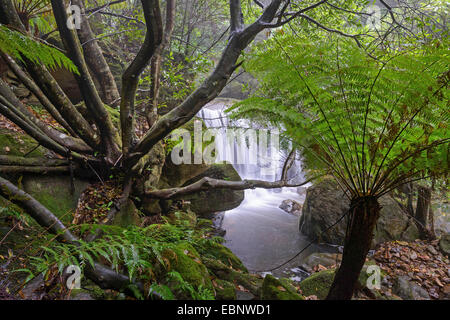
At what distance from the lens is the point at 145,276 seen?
1348 mm

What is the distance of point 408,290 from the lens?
274 cm

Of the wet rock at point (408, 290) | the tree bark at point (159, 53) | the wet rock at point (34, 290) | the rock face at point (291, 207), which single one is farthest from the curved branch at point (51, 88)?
the rock face at point (291, 207)

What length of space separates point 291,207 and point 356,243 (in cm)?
572

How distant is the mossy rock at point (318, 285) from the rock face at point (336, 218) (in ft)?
6.41

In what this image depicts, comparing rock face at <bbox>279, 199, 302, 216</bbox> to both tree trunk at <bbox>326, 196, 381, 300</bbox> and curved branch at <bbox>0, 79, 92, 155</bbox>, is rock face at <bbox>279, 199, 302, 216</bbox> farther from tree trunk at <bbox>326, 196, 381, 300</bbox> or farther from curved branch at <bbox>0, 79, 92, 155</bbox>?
curved branch at <bbox>0, 79, 92, 155</bbox>

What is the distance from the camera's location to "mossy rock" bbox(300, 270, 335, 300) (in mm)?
2396

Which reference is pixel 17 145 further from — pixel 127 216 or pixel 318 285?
pixel 318 285

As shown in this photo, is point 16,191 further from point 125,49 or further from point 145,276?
point 125,49

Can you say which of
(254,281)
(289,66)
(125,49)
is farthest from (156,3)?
(125,49)

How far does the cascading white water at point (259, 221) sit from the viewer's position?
152 inches

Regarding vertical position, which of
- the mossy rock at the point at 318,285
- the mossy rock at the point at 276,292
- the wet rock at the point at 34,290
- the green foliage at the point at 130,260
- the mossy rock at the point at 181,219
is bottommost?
the mossy rock at the point at 318,285

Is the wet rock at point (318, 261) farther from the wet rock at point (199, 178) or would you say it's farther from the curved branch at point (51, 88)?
the curved branch at point (51, 88)

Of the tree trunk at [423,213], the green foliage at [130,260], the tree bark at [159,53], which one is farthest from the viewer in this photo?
the tree trunk at [423,213]
